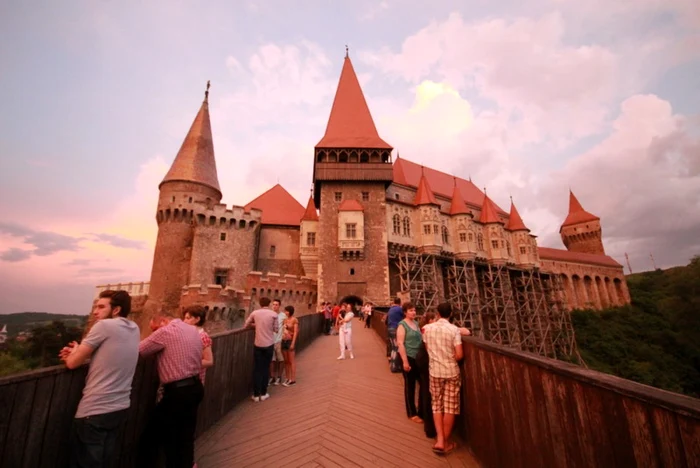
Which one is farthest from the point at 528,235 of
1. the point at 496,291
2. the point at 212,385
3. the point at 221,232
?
the point at 212,385

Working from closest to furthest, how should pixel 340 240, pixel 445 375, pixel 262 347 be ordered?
pixel 445 375
pixel 262 347
pixel 340 240

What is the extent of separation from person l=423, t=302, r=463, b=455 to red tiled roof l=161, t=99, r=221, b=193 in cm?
2522

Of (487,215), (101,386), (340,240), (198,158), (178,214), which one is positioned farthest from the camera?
(487,215)

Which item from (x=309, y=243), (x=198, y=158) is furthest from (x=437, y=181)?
(x=198, y=158)

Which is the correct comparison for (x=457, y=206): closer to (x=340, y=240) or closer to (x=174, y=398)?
(x=340, y=240)

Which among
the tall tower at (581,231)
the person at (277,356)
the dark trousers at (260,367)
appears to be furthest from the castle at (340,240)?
the tall tower at (581,231)

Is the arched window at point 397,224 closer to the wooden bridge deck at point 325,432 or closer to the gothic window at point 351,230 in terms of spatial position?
the gothic window at point 351,230

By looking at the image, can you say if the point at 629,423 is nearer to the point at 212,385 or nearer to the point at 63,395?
the point at 63,395

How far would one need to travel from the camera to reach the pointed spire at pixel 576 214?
46.6m

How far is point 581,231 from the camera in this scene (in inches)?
1832

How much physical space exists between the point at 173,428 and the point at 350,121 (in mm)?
28282

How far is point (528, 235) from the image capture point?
34.2 metres

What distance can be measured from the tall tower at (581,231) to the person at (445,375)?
54.3m

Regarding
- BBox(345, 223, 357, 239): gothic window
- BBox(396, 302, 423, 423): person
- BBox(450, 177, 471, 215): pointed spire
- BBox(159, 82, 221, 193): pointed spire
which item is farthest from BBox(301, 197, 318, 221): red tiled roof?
BBox(396, 302, 423, 423): person
